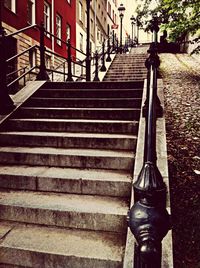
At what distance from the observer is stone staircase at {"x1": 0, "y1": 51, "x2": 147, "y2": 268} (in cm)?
274

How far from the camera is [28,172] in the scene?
3.73 m

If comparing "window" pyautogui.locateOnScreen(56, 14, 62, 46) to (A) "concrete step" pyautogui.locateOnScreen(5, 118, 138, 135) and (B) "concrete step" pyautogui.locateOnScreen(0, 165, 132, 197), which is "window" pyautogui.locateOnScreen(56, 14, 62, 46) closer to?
(A) "concrete step" pyautogui.locateOnScreen(5, 118, 138, 135)

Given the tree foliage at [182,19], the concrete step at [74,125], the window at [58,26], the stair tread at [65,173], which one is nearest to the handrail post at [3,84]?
the concrete step at [74,125]

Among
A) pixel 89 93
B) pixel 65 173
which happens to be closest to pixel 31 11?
pixel 89 93

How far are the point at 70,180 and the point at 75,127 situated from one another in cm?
137

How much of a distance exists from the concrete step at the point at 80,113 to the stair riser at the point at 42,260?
9.04 feet

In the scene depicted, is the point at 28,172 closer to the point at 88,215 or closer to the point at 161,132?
the point at 88,215

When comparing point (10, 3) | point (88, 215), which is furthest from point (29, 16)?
point (88, 215)

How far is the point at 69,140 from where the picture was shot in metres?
4.27

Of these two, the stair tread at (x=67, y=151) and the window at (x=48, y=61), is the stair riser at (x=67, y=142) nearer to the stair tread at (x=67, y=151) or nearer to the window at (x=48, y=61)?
the stair tread at (x=67, y=151)

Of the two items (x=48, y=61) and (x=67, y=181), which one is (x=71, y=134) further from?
(x=48, y=61)

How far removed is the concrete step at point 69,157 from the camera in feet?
12.3

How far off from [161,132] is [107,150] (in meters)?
0.81

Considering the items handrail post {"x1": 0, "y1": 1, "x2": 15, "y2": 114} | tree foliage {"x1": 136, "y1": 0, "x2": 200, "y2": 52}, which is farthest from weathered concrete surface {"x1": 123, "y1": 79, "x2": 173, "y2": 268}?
tree foliage {"x1": 136, "y1": 0, "x2": 200, "y2": 52}
